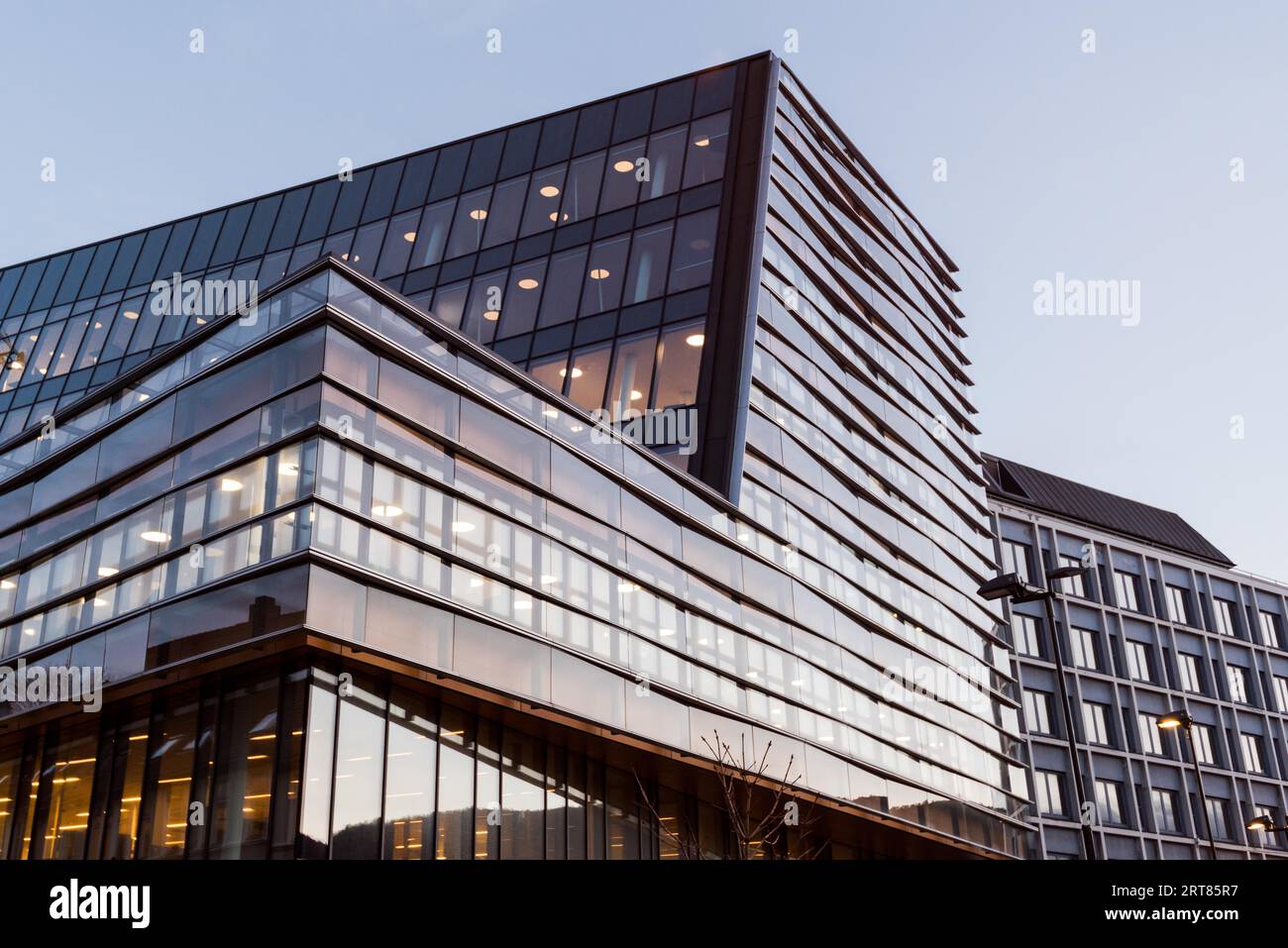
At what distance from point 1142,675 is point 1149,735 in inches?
143

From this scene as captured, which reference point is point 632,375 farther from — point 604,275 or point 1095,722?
point 1095,722

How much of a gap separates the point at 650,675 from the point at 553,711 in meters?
3.73

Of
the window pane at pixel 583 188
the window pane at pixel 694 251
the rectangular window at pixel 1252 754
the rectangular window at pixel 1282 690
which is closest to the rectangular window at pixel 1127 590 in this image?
the rectangular window at pixel 1252 754

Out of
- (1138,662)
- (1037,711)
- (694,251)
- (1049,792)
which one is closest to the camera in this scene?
(694,251)

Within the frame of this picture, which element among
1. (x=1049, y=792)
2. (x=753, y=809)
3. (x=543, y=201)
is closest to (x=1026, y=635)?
(x=1049, y=792)

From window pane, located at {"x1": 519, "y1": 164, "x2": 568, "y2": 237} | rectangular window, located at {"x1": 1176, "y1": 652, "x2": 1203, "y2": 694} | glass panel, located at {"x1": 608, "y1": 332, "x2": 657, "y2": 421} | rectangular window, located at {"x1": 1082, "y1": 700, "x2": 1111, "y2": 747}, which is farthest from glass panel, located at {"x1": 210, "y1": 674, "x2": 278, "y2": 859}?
rectangular window, located at {"x1": 1176, "y1": 652, "x2": 1203, "y2": 694}

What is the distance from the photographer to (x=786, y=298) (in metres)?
40.7

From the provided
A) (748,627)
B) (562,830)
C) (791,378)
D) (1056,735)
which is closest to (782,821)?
(748,627)

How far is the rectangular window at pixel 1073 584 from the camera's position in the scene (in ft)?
219

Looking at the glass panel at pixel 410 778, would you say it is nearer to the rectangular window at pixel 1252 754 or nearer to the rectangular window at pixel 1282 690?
the rectangular window at pixel 1252 754

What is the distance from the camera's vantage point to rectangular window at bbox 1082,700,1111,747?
63.6 m

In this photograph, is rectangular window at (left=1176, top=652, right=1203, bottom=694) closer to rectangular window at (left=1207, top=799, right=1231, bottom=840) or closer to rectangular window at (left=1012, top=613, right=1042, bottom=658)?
rectangular window at (left=1207, top=799, right=1231, bottom=840)

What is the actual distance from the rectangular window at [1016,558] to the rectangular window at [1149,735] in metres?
9.28

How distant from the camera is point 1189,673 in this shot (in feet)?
232
